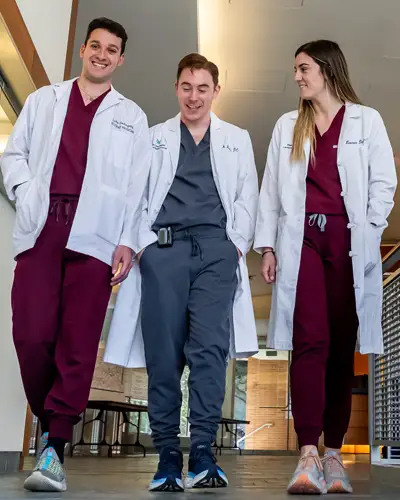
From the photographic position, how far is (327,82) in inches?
93.9

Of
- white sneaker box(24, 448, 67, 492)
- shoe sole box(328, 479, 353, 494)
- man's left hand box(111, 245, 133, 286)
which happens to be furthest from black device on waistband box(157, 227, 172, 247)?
shoe sole box(328, 479, 353, 494)

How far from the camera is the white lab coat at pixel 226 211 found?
2199 mm

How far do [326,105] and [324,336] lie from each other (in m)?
0.83

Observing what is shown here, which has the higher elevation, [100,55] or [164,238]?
[100,55]

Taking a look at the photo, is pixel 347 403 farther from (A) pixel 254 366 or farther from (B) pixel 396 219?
(A) pixel 254 366

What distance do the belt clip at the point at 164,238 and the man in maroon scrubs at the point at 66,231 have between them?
9 centimetres

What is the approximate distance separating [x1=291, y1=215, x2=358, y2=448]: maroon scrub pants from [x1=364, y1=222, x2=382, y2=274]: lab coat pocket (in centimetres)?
6

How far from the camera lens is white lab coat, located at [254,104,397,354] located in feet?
7.22

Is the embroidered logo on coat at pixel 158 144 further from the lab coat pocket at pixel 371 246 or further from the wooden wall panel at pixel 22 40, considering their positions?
the lab coat pocket at pixel 371 246

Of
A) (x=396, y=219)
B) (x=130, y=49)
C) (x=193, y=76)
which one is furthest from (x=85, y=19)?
(x=396, y=219)

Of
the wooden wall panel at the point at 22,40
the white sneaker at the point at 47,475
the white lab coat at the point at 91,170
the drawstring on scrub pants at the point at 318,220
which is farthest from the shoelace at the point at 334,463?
the wooden wall panel at the point at 22,40

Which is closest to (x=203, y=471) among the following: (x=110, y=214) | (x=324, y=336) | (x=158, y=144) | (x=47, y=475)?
(x=47, y=475)

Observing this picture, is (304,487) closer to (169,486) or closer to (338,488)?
(338,488)

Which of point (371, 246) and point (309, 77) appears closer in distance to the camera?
point (371, 246)
